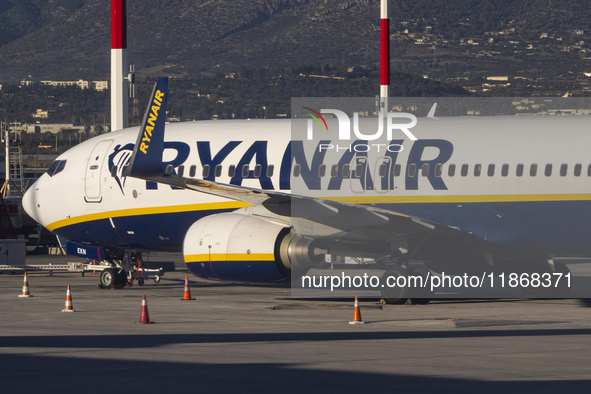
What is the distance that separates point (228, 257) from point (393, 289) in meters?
3.27

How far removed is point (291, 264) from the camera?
2152 centimetres

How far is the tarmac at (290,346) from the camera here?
40.5ft

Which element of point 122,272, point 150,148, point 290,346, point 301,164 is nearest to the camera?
point 290,346

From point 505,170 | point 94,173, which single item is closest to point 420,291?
point 505,170

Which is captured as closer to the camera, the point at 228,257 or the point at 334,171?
the point at 228,257

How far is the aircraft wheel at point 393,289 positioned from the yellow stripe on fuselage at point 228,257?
226cm

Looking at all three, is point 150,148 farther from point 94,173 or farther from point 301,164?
point 94,173

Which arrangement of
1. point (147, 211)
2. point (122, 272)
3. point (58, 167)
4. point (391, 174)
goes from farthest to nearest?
1. point (58, 167)
2. point (122, 272)
3. point (147, 211)
4. point (391, 174)

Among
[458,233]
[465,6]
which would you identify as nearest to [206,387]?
[458,233]

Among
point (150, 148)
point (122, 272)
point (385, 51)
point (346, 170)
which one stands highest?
point (385, 51)

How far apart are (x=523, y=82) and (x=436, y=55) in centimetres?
1768

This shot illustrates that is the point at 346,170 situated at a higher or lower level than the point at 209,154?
lower

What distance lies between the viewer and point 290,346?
50.3 feet

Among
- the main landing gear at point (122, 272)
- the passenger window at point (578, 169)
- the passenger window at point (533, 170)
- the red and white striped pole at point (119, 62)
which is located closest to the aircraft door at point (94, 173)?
the main landing gear at point (122, 272)
